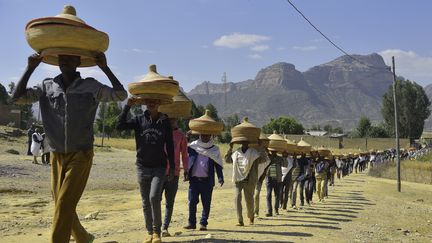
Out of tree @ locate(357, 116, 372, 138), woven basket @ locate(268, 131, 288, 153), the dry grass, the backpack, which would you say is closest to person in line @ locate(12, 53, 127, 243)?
woven basket @ locate(268, 131, 288, 153)

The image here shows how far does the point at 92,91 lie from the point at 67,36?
2.07ft

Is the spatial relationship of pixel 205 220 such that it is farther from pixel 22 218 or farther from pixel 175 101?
pixel 22 218

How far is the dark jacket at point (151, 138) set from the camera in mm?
7094

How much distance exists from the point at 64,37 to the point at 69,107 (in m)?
0.71

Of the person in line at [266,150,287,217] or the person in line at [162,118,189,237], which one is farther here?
→ the person in line at [266,150,287,217]

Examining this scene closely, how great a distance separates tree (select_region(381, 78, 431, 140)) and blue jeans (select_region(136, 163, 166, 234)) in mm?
112790

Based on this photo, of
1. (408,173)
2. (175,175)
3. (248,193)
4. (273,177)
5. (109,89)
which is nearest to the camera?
(109,89)

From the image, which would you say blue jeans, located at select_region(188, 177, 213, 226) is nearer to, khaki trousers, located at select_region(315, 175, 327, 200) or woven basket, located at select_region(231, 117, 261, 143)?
woven basket, located at select_region(231, 117, 261, 143)

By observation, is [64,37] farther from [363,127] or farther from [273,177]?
[363,127]

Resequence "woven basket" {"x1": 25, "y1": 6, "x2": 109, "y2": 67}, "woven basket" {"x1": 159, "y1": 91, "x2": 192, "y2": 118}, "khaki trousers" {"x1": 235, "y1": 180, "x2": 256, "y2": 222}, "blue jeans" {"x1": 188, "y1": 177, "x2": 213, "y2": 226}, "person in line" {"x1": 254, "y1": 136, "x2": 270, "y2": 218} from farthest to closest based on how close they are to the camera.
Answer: "person in line" {"x1": 254, "y1": 136, "x2": 270, "y2": 218} → "khaki trousers" {"x1": 235, "y1": 180, "x2": 256, "y2": 222} → "blue jeans" {"x1": 188, "y1": 177, "x2": 213, "y2": 226} → "woven basket" {"x1": 159, "y1": 91, "x2": 192, "y2": 118} → "woven basket" {"x1": 25, "y1": 6, "x2": 109, "y2": 67}

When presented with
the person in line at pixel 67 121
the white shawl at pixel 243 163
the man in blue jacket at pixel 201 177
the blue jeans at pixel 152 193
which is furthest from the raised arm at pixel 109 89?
the white shawl at pixel 243 163

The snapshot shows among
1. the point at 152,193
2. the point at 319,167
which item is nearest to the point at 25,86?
the point at 152,193

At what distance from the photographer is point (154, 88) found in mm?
7137

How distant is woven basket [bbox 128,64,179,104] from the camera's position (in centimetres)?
713
